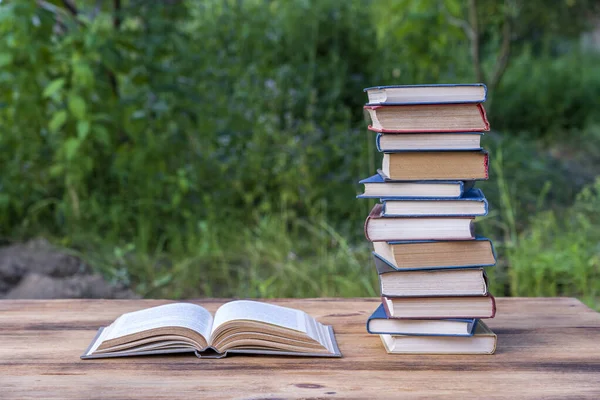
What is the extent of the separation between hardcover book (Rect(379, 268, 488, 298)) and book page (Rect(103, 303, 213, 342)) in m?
0.39

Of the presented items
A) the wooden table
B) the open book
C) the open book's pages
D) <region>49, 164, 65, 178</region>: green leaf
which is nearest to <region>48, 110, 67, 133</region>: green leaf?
<region>49, 164, 65, 178</region>: green leaf

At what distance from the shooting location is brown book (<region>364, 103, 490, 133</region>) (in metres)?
1.53

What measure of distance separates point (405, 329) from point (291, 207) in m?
2.76

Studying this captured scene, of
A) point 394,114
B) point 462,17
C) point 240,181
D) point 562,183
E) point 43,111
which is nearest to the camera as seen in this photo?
point 394,114

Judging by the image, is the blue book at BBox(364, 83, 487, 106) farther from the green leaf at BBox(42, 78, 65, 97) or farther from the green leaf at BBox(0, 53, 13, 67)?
the green leaf at BBox(0, 53, 13, 67)

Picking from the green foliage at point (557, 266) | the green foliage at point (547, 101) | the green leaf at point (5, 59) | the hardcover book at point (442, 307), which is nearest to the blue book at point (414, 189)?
the hardcover book at point (442, 307)

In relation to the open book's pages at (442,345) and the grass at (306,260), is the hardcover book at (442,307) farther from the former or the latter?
the grass at (306,260)

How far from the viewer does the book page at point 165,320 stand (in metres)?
1.57

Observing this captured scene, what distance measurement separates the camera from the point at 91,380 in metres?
1.42

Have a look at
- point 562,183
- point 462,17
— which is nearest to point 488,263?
point 562,183

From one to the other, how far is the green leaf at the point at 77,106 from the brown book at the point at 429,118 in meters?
2.25

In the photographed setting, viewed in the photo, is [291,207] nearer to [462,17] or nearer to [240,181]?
[240,181]

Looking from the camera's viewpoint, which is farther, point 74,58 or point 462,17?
point 462,17

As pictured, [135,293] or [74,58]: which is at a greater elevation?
[74,58]
